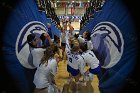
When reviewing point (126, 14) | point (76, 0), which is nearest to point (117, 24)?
point (126, 14)

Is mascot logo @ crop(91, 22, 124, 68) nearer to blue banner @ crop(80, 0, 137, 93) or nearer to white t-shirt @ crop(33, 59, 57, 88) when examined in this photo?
blue banner @ crop(80, 0, 137, 93)

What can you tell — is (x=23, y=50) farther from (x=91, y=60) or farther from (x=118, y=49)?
(x=118, y=49)

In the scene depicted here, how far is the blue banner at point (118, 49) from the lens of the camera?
139 inches

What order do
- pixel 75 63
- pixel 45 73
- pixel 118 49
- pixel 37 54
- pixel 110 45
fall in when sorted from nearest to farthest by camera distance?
pixel 45 73, pixel 118 49, pixel 37 54, pixel 110 45, pixel 75 63

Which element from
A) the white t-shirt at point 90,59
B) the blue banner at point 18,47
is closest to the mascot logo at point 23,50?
the blue banner at point 18,47

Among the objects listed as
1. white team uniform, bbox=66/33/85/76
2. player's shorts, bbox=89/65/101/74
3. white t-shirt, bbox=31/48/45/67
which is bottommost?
player's shorts, bbox=89/65/101/74

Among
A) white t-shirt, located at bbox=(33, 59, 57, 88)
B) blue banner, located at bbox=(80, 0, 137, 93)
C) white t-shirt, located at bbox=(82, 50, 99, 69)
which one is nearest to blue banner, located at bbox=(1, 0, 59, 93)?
white t-shirt, located at bbox=(33, 59, 57, 88)

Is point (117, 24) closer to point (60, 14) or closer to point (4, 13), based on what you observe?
point (4, 13)

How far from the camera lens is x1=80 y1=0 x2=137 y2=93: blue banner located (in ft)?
11.6

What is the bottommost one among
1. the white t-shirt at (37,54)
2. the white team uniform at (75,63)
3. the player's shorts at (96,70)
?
the player's shorts at (96,70)

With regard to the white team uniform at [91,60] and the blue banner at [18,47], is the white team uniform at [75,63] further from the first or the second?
the blue banner at [18,47]

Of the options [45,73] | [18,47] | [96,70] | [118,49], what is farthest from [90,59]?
[18,47]

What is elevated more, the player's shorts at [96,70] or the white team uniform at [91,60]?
the white team uniform at [91,60]

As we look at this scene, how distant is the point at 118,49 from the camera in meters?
4.08
